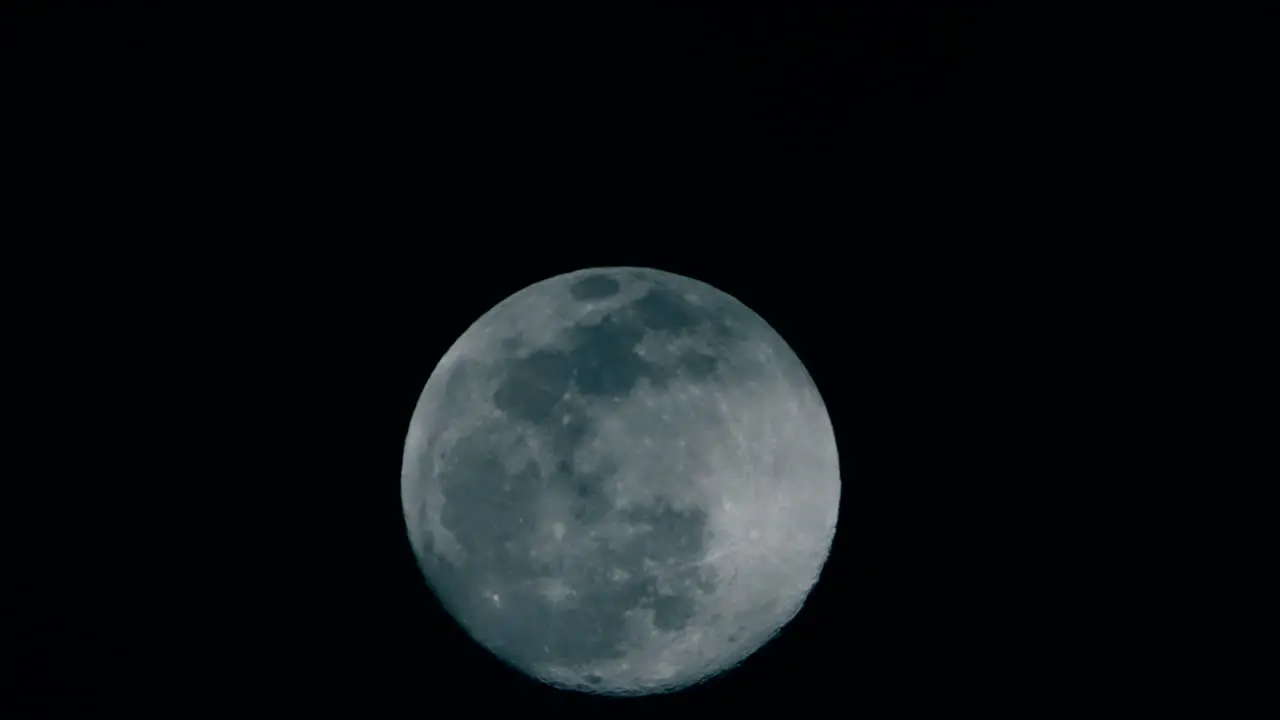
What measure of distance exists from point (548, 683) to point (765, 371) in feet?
7.51

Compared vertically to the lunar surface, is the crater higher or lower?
higher

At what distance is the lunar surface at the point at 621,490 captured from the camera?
465 cm

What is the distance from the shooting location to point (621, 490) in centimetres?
462

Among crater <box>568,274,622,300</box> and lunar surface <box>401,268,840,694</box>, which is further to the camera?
crater <box>568,274,622,300</box>

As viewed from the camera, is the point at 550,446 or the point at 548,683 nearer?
the point at 550,446

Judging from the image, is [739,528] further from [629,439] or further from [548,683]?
[548,683]

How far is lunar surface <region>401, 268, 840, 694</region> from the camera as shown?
4648 mm

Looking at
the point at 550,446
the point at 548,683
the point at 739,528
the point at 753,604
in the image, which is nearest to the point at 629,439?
the point at 550,446

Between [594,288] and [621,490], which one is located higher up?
[594,288]

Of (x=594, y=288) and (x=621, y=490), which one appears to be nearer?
(x=621, y=490)

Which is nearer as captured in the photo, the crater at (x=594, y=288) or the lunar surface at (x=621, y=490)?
the lunar surface at (x=621, y=490)

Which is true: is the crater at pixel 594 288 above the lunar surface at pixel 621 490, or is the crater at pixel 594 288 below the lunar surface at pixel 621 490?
above

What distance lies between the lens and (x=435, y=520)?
16.5 ft

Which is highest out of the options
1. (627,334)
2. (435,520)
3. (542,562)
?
(627,334)
